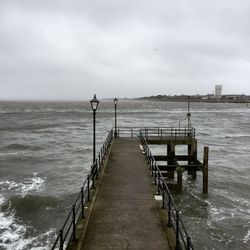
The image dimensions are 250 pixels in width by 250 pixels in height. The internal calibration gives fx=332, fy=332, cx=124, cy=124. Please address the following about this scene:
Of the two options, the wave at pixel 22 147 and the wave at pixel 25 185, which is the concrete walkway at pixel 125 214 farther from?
the wave at pixel 22 147

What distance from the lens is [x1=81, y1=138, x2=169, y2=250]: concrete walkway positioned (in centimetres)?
830

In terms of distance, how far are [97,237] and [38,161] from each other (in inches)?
954

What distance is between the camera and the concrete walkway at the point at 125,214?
27.2 feet

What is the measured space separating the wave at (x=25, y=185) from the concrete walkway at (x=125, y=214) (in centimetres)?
797

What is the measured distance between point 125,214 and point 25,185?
47.3 feet

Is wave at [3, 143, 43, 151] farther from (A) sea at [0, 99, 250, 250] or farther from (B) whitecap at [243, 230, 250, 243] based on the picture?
(B) whitecap at [243, 230, 250, 243]

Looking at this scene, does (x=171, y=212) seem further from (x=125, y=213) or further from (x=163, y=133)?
(x=163, y=133)

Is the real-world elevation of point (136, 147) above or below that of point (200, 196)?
above

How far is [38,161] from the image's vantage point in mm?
31594

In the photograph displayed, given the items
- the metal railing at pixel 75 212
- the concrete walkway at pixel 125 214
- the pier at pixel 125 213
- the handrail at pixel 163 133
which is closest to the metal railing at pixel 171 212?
the pier at pixel 125 213

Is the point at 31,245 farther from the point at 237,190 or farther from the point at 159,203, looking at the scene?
the point at 237,190

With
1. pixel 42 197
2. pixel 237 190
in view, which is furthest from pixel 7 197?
pixel 237 190

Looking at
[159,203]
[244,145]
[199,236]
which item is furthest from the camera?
[244,145]

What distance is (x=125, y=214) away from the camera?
1012 centimetres
